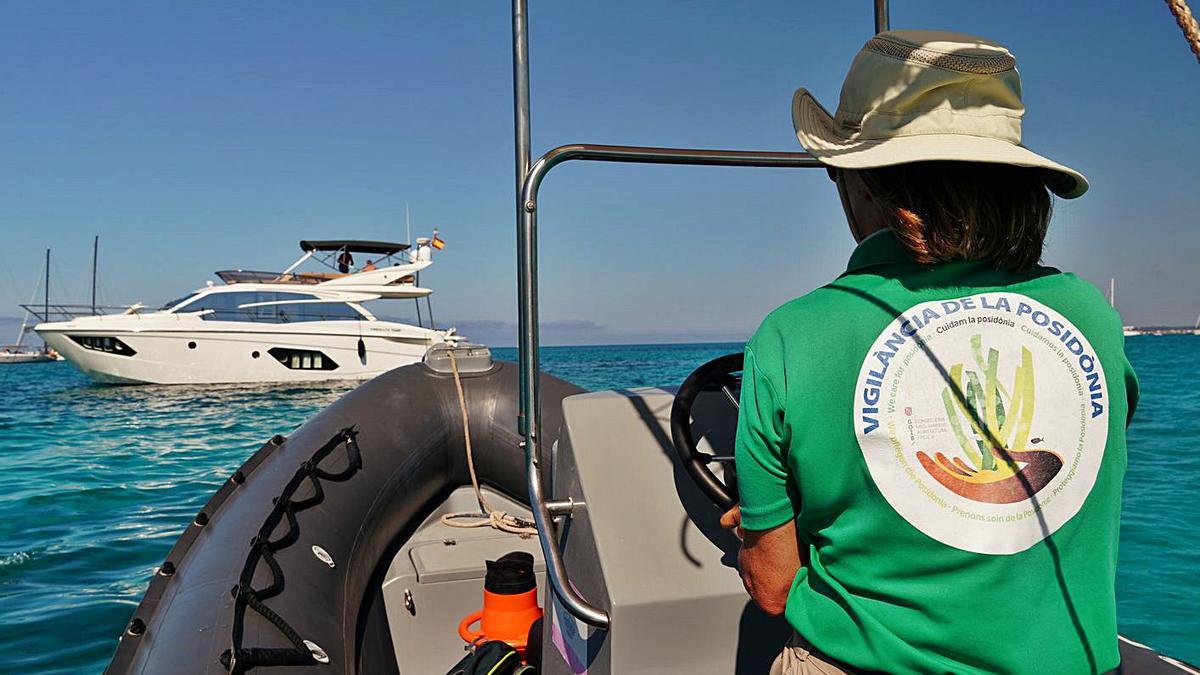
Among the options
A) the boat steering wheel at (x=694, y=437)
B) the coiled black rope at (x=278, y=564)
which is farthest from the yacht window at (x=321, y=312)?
the boat steering wheel at (x=694, y=437)

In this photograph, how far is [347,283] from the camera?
755 inches

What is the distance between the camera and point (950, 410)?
79 centimetres

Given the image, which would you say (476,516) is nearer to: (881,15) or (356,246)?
(881,15)

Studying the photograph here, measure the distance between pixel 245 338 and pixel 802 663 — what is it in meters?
18.4

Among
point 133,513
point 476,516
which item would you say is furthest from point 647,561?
point 133,513

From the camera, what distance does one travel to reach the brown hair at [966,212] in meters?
0.80

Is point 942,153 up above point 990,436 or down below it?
above

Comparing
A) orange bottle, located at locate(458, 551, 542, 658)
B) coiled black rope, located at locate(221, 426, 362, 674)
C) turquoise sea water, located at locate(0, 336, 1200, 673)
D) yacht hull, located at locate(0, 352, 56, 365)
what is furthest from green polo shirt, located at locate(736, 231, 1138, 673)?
yacht hull, located at locate(0, 352, 56, 365)

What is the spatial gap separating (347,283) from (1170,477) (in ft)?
51.5

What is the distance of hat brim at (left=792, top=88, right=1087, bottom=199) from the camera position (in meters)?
0.78

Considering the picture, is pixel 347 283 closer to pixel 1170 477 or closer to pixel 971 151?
pixel 1170 477

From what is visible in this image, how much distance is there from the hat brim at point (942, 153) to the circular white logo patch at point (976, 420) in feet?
0.40

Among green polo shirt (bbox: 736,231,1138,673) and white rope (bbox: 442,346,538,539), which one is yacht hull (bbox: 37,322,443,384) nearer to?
white rope (bbox: 442,346,538,539)

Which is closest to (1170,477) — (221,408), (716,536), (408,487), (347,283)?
(408,487)
